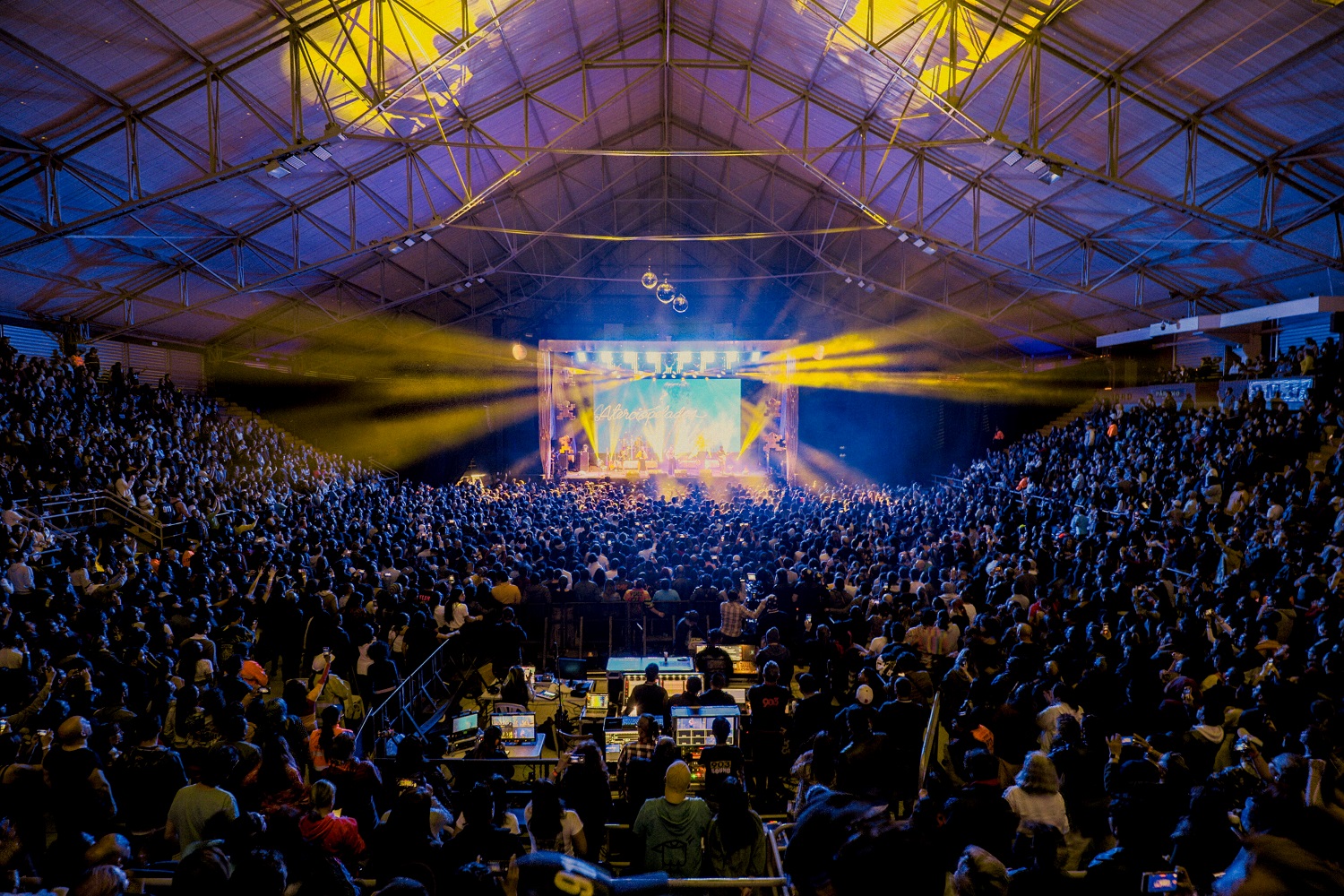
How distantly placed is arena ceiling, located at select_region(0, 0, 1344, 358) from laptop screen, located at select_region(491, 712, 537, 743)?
24.8 feet

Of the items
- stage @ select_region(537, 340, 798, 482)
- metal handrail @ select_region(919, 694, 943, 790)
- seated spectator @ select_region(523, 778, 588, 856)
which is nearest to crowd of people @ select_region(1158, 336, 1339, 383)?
stage @ select_region(537, 340, 798, 482)

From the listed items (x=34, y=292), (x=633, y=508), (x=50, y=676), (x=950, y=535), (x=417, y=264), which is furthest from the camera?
(x=417, y=264)

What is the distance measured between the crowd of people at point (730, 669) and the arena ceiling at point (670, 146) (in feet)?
11.5

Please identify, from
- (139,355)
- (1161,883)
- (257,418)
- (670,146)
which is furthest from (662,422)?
(1161,883)

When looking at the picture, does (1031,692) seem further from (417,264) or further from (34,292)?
(417,264)

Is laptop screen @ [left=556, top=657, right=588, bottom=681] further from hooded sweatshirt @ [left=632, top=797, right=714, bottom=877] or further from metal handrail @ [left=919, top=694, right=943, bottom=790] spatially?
hooded sweatshirt @ [left=632, top=797, right=714, bottom=877]

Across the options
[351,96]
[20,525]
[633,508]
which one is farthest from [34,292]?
[633,508]

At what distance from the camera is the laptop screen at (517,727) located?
17.2 ft

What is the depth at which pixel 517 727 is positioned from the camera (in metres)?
5.31

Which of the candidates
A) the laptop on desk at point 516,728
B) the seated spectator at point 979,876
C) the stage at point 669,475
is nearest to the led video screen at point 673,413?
the stage at point 669,475

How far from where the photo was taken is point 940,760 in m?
4.95

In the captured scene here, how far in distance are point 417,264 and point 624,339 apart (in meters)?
6.93

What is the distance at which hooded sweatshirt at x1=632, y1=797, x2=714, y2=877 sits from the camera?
139 inches

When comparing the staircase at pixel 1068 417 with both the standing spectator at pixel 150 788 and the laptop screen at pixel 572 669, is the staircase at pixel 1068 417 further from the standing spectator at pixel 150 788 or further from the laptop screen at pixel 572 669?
the standing spectator at pixel 150 788
